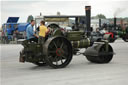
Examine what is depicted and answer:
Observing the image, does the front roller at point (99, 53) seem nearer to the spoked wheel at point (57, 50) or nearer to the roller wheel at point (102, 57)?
the roller wheel at point (102, 57)

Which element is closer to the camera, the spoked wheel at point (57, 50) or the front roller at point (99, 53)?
the spoked wheel at point (57, 50)

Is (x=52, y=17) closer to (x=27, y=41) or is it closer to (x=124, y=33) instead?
(x=124, y=33)

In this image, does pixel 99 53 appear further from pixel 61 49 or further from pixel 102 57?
pixel 61 49

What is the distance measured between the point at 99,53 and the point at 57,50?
1.63m

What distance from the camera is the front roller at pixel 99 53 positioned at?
899 centimetres

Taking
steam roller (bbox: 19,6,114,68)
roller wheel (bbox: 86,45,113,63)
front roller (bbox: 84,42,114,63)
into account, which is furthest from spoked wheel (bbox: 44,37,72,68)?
roller wheel (bbox: 86,45,113,63)

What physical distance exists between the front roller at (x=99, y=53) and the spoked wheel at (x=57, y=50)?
1.10m

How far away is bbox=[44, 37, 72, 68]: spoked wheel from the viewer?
25.7 feet

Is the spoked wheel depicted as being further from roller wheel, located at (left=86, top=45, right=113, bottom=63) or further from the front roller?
roller wheel, located at (left=86, top=45, right=113, bottom=63)

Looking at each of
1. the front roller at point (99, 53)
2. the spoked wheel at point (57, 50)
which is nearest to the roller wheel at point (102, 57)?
the front roller at point (99, 53)

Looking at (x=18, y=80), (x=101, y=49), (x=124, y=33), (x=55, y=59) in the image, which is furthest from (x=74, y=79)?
(x=124, y=33)

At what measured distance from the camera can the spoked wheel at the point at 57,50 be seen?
25.7ft

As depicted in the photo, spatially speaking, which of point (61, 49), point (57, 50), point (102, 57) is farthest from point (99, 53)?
point (57, 50)

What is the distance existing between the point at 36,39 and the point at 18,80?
2361mm
